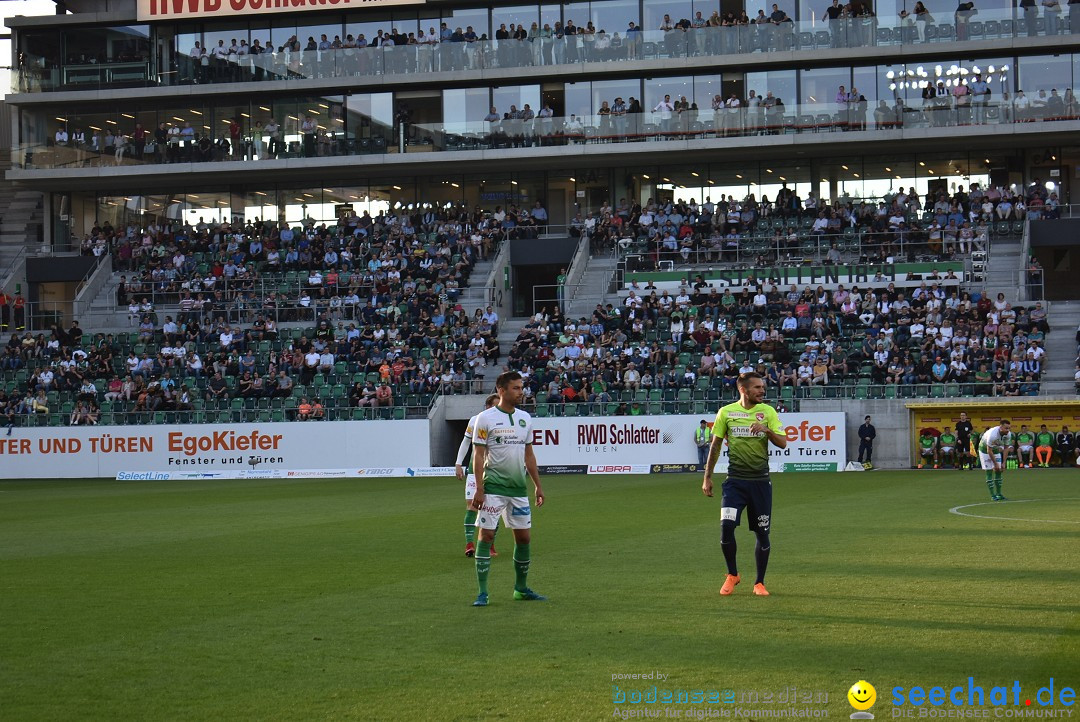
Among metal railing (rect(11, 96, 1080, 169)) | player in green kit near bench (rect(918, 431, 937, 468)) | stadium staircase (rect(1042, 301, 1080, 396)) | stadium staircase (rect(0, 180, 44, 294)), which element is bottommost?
player in green kit near bench (rect(918, 431, 937, 468))

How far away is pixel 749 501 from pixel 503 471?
8.11 ft

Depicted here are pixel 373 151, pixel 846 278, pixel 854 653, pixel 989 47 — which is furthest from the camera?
pixel 373 151

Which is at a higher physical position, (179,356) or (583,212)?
(583,212)

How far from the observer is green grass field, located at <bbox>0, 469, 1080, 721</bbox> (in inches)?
328

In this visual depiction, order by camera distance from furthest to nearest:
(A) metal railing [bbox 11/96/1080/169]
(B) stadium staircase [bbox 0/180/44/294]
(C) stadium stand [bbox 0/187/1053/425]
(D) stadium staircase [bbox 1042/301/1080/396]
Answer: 1. (B) stadium staircase [bbox 0/180/44/294]
2. (A) metal railing [bbox 11/96/1080/169]
3. (C) stadium stand [bbox 0/187/1053/425]
4. (D) stadium staircase [bbox 1042/301/1080/396]

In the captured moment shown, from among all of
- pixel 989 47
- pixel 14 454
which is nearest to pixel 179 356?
pixel 14 454

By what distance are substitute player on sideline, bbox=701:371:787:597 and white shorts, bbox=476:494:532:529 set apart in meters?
1.81

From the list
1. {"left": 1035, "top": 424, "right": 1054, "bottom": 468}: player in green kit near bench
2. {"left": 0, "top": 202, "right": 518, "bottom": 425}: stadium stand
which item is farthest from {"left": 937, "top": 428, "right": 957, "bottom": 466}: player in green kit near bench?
{"left": 0, "top": 202, "right": 518, "bottom": 425}: stadium stand

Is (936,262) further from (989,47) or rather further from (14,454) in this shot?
(14,454)

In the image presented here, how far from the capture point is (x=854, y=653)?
30.1ft

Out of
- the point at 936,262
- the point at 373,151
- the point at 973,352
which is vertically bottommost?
the point at 973,352

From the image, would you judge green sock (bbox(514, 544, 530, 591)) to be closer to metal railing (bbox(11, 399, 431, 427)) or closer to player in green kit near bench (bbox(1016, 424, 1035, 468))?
player in green kit near bench (bbox(1016, 424, 1035, 468))

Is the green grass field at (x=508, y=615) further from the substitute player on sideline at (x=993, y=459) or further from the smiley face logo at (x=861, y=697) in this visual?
the substitute player on sideline at (x=993, y=459)

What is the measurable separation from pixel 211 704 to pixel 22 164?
56.4 m
